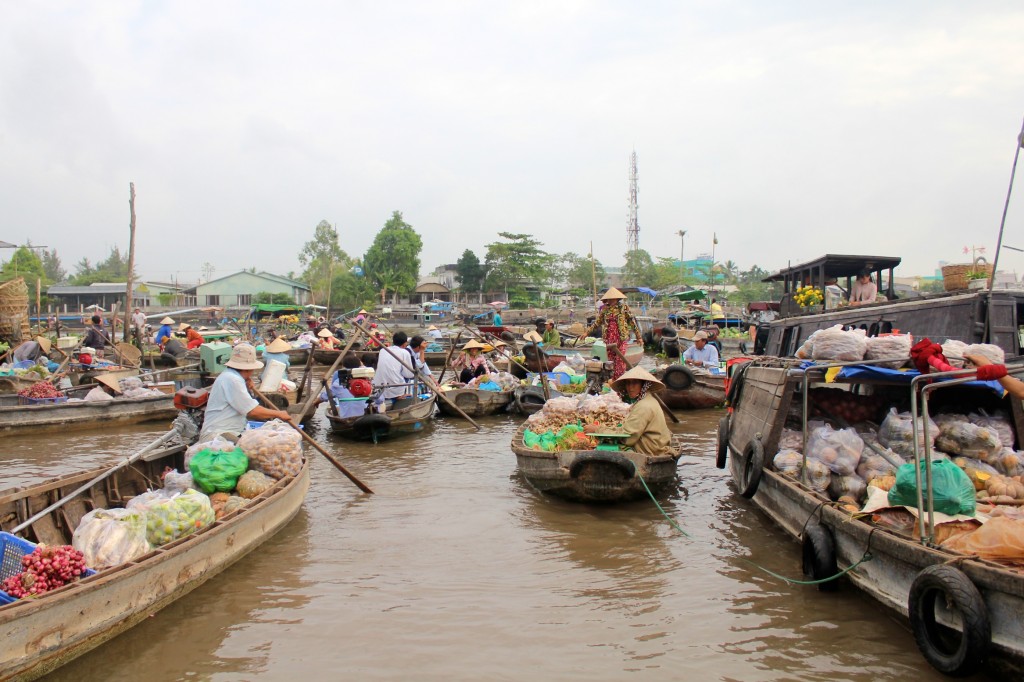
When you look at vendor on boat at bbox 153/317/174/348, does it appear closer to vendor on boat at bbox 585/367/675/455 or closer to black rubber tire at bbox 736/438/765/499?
vendor on boat at bbox 585/367/675/455

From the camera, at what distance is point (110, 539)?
4.61 meters

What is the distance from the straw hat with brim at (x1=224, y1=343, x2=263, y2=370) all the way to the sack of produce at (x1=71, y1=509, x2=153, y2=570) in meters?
2.25

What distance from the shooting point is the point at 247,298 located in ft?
171

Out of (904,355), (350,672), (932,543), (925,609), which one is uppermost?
(904,355)

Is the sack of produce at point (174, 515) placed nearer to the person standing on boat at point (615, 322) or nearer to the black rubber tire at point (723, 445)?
the black rubber tire at point (723, 445)

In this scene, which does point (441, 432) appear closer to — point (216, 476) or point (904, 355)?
point (216, 476)

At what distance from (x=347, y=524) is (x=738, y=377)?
458 cm

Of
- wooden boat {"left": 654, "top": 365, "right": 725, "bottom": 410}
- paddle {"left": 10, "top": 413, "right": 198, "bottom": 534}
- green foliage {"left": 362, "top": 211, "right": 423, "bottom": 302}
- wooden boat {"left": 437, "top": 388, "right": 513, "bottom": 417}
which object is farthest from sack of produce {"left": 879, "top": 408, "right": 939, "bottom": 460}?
green foliage {"left": 362, "top": 211, "right": 423, "bottom": 302}

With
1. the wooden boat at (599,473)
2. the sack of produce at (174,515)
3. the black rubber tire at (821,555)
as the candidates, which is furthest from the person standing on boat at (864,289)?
the sack of produce at (174,515)

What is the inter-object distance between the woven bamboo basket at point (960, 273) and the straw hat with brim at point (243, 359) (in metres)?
8.43

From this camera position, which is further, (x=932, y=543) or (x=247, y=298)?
(x=247, y=298)

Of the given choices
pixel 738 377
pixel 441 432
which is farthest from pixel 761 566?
pixel 441 432

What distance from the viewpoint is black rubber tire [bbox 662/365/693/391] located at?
45.6 feet

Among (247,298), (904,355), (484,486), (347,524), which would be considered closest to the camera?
(904,355)
